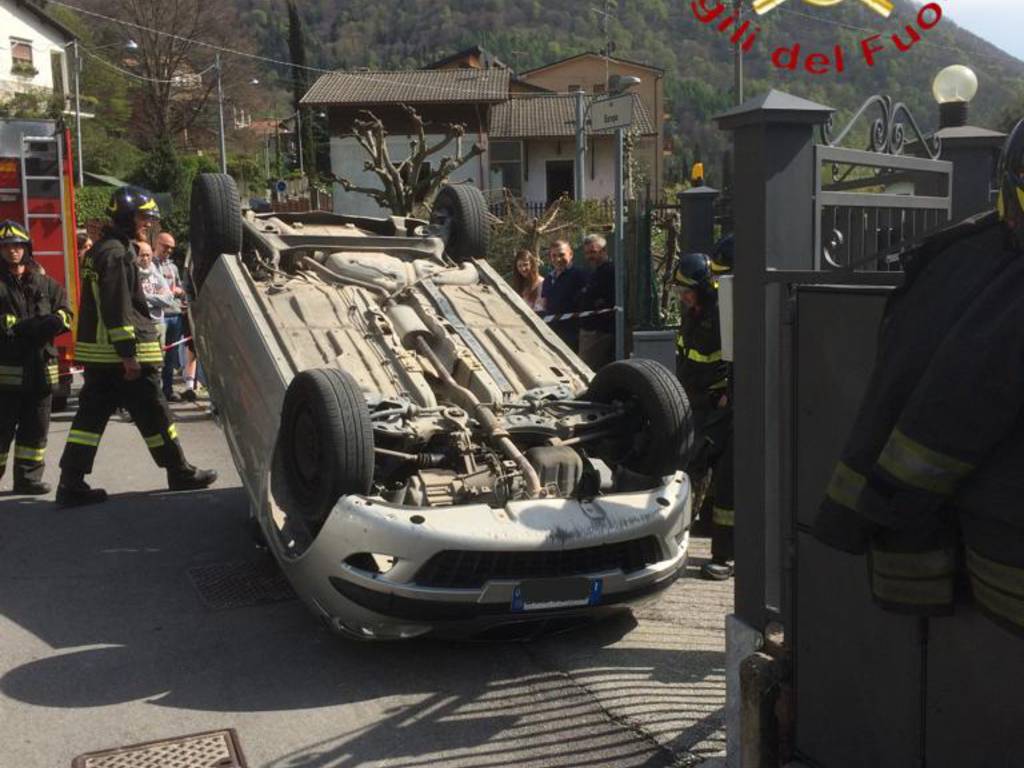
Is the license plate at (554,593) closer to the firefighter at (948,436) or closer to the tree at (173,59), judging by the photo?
the firefighter at (948,436)

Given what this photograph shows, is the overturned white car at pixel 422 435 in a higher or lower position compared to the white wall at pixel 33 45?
lower

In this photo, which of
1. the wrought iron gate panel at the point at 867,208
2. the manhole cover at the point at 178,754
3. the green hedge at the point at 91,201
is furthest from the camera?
the green hedge at the point at 91,201

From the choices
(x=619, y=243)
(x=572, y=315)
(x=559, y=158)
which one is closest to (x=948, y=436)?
(x=619, y=243)

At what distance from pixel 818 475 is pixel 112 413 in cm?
550

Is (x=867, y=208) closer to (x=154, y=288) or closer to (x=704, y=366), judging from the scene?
(x=704, y=366)

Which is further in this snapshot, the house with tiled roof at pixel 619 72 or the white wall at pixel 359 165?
the house with tiled roof at pixel 619 72

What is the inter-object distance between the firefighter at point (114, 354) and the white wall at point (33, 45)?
43.1 meters

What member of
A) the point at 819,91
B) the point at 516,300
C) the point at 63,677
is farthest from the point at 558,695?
the point at 819,91

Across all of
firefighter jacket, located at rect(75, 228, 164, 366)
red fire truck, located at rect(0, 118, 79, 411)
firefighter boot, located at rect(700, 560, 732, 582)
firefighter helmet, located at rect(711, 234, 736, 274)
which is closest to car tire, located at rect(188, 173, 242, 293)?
firefighter jacket, located at rect(75, 228, 164, 366)

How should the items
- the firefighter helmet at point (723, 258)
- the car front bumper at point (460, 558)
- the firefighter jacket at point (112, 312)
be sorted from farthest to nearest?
the firefighter jacket at point (112, 312) → the firefighter helmet at point (723, 258) → the car front bumper at point (460, 558)

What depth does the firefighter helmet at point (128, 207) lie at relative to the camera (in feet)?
23.7

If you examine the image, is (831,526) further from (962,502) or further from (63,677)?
(63,677)

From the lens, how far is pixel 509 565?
4.43 meters

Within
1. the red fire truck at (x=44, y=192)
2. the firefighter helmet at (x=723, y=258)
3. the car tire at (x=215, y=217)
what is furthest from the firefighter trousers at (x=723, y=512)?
the red fire truck at (x=44, y=192)
